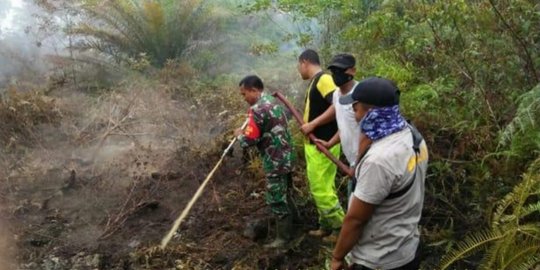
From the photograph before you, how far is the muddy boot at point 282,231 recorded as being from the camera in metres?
4.43

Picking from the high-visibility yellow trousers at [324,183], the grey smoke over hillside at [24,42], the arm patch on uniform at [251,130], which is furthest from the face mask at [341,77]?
the grey smoke over hillside at [24,42]

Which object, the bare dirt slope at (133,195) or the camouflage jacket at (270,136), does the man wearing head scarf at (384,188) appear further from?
the camouflage jacket at (270,136)

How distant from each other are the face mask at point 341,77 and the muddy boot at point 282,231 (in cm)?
132

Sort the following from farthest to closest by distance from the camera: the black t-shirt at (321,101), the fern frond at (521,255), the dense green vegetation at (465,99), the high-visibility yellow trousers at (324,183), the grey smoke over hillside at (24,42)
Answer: the grey smoke over hillside at (24,42), the high-visibility yellow trousers at (324,183), the black t-shirt at (321,101), the dense green vegetation at (465,99), the fern frond at (521,255)

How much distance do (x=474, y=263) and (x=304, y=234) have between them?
4.83 feet

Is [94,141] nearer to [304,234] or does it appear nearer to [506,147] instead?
[304,234]

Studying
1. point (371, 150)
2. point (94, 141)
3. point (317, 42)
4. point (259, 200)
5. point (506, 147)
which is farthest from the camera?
point (317, 42)

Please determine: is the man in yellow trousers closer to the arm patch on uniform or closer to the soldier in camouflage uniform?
the soldier in camouflage uniform

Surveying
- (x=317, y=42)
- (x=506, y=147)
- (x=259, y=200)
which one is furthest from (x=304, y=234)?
(x=317, y=42)

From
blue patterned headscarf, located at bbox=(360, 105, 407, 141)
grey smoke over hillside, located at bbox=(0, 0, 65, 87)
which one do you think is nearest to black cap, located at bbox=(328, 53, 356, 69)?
blue patterned headscarf, located at bbox=(360, 105, 407, 141)

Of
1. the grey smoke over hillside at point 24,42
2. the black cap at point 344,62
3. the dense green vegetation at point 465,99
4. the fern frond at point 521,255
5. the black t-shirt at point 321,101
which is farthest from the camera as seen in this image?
the grey smoke over hillside at point 24,42

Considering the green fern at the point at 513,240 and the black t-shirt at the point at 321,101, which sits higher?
the black t-shirt at the point at 321,101

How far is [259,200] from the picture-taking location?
5254 millimetres

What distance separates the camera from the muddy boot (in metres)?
4.43
